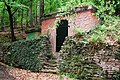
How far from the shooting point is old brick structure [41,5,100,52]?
10.5m

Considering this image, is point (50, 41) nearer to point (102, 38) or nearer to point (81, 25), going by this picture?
point (81, 25)

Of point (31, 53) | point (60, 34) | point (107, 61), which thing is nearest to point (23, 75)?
point (31, 53)

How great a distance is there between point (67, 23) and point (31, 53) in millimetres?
2510

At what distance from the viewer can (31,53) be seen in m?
11.3

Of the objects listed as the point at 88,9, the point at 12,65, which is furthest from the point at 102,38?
the point at 12,65

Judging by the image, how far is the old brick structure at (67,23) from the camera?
1055cm

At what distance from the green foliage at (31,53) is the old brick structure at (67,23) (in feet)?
2.15

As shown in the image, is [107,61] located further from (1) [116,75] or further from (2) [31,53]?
(2) [31,53]

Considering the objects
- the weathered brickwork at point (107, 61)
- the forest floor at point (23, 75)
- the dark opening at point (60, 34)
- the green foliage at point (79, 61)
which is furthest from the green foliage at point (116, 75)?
the dark opening at point (60, 34)

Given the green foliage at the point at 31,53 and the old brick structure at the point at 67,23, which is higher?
the old brick structure at the point at 67,23

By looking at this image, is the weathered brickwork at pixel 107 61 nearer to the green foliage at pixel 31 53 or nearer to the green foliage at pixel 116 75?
the green foliage at pixel 116 75

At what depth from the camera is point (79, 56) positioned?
28.0 feet

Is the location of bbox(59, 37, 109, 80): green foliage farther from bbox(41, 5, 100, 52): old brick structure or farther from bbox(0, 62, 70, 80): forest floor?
bbox(41, 5, 100, 52): old brick structure

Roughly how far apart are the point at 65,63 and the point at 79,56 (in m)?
0.87
